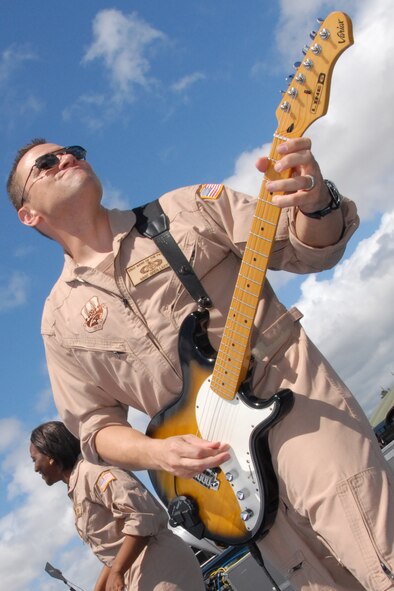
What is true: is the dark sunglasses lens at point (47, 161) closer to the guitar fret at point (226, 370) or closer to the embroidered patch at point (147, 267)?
the embroidered patch at point (147, 267)

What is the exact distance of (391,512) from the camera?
84.5 inches

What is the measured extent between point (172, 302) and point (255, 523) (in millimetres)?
995

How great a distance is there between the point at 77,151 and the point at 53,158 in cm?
15

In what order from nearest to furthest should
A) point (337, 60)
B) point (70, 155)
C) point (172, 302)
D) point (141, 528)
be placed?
point (337, 60), point (172, 302), point (70, 155), point (141, 528)

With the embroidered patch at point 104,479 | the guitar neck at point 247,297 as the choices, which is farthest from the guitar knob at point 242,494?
the embroidered patch at point 104,479

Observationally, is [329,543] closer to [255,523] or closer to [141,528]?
[255,523]

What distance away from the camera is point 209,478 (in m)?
2.66

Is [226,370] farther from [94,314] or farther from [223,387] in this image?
[94,314]

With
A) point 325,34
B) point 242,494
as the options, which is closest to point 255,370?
point 242,494

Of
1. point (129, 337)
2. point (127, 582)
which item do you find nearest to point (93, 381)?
point (129, 337)

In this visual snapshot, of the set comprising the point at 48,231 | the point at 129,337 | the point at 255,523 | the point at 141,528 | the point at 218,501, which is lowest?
the point at 255,523

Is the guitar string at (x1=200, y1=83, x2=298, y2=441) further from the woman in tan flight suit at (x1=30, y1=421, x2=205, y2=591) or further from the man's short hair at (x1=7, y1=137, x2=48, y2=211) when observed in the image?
the woman in tan flight suit at (x1=30, y1=421, x2=205, y2=591)

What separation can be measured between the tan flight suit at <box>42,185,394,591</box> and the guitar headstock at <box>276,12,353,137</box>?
388mm

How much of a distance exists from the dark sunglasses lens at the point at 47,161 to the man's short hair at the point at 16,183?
22 cm
